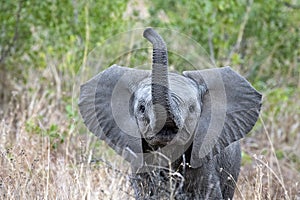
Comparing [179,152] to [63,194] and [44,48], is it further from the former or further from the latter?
[44,48]

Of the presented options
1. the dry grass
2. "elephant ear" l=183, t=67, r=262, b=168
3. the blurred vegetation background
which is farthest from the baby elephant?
the blurred vegetation background

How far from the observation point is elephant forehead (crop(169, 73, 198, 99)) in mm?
4991

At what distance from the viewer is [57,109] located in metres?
8.63

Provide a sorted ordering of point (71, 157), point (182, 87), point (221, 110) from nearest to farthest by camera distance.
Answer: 1. point (182, 87)
2. point (221, 110)
3. point (71, 157)

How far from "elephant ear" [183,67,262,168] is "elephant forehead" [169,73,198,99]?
0.51 ft

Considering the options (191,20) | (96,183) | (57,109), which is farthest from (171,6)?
(96,183)

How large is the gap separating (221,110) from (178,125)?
956mm

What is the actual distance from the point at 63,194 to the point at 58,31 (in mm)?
4046

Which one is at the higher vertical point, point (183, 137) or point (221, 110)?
point (221, 110)

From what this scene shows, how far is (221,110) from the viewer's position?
18.4 feet

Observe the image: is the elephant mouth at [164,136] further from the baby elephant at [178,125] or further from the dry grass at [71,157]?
the dry grass at [71,157]

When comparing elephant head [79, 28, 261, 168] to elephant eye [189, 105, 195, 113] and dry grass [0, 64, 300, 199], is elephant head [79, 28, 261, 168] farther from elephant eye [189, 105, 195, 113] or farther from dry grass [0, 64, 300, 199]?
dry grass [0, 64, 300, 199]

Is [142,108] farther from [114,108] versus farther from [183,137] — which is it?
[114,108]

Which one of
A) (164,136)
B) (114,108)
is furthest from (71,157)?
(164,136)
